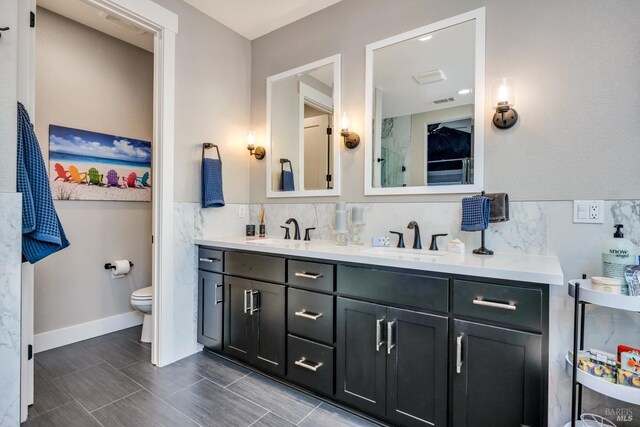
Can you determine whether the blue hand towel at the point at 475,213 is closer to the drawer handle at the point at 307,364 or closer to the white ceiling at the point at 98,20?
the drawer handle at the point at 307,364

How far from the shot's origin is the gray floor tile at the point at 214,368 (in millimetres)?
2179

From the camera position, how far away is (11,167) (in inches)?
58.7

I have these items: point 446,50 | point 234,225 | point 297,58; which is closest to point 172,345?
point 234,225

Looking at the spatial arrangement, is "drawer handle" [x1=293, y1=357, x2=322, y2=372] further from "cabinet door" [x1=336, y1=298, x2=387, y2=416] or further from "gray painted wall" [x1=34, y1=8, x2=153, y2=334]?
"gray painted wall" [x1=34, y1=8, x2=153, y2=334]

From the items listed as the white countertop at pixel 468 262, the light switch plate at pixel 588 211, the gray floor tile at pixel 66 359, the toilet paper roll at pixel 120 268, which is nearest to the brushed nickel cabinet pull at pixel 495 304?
the white countertop at pixel 468 262

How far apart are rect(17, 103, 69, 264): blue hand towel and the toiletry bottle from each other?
104 inches

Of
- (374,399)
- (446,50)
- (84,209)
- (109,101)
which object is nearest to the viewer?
(374,399)

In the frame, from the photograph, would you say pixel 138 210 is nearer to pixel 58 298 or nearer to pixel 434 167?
pixel 58 298

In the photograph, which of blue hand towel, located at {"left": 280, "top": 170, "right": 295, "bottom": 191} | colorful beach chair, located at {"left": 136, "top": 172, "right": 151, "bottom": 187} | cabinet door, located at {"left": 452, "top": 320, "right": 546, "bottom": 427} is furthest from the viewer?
colorful beach chair, located at {"left": 136, "top": 172, "right": 151, "bottom": 187}

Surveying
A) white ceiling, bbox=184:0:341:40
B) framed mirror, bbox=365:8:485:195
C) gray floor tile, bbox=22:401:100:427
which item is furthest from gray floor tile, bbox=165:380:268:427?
white ceiling, bbox=184:0:341:40

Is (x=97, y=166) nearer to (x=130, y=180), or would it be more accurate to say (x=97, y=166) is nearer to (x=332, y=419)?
(x=130, y=180)

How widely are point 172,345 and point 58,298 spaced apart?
A: 1.14m

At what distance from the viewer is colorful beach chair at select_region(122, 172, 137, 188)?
3043mm

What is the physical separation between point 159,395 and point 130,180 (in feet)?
6.62
